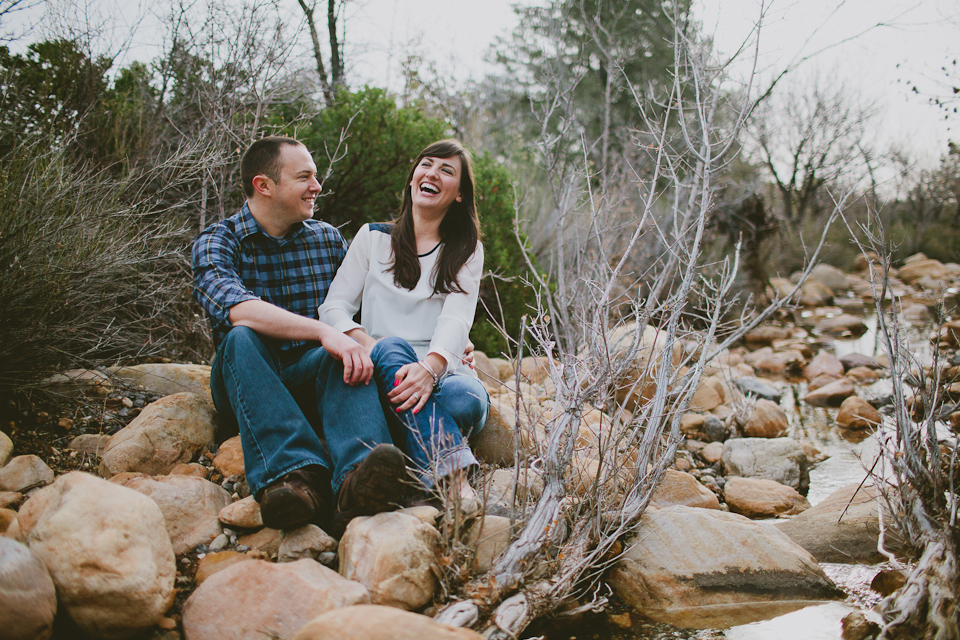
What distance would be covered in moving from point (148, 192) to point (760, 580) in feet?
14.9

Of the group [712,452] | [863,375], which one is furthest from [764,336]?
[712,452]

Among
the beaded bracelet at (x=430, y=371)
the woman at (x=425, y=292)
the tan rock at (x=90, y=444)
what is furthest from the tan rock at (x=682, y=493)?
the tan rock at (x=90, y=444)

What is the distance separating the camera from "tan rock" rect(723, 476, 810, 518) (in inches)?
140

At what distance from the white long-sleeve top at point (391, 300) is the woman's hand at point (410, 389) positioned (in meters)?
0.26

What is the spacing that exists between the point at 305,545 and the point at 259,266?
Answer: 128 cm

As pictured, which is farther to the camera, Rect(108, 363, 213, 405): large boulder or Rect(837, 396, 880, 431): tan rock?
Rect(837, 396, 880, 431): tan rock

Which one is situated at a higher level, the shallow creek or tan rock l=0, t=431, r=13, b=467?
tan rock l=0, t=431, r=13, b=467

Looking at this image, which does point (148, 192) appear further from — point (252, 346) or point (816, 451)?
point (816, 451)

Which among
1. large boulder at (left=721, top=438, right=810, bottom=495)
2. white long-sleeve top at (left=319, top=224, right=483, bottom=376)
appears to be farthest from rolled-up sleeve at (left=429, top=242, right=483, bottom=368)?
large boulder at (left=721, top=438, right=810, bottom=495)

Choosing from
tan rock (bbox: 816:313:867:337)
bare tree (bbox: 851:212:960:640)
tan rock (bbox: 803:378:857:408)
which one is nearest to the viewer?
bare tree (bbox: 851:212:960:640)

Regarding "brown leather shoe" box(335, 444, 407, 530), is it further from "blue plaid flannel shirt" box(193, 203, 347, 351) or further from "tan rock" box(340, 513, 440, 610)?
"blue plaid flannel shirt" box(193, 203, 347, 351)

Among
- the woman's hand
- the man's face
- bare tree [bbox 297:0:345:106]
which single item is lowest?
the woman's hand

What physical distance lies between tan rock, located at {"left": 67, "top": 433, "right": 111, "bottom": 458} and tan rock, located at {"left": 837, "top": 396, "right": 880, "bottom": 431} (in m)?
5.56

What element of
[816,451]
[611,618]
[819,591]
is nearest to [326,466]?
[611,618]
